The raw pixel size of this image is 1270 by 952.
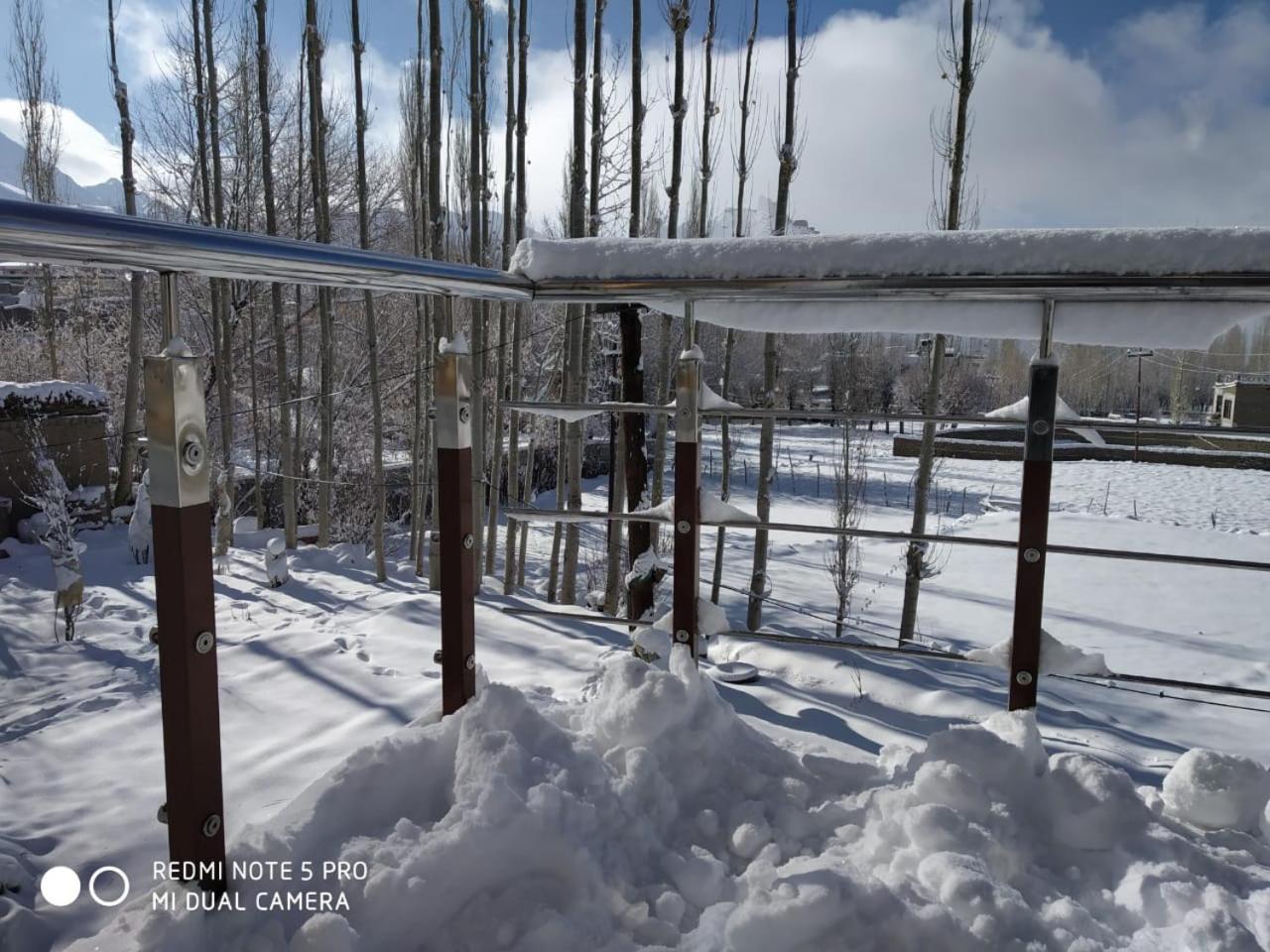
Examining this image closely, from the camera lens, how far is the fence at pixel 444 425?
91cm

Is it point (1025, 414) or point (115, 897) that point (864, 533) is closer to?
point (1025, 414)

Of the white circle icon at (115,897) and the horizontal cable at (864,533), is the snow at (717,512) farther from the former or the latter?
the white circle icon at (115,897)

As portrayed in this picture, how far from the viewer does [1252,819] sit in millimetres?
1258

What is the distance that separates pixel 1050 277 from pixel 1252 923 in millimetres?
967

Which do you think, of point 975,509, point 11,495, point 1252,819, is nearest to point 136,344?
point 11,495

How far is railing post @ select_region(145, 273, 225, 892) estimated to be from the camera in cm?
91

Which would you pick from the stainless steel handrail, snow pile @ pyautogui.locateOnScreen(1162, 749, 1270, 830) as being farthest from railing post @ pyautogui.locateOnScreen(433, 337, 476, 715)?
snow pile @ pyautogui.locateOnScreen(1162, 749, 1270, 830)

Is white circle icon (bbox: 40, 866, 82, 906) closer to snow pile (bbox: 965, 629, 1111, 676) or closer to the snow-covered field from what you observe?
the snow-covered field

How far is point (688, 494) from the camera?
1.63 m

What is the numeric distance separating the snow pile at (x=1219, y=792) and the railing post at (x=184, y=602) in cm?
141

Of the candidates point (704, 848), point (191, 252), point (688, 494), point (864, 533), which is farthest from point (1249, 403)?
point (191, 252)

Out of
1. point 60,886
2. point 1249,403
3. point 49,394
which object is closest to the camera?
point 60,886

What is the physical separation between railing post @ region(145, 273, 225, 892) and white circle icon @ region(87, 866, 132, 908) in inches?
11.7

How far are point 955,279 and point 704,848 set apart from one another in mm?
1015
